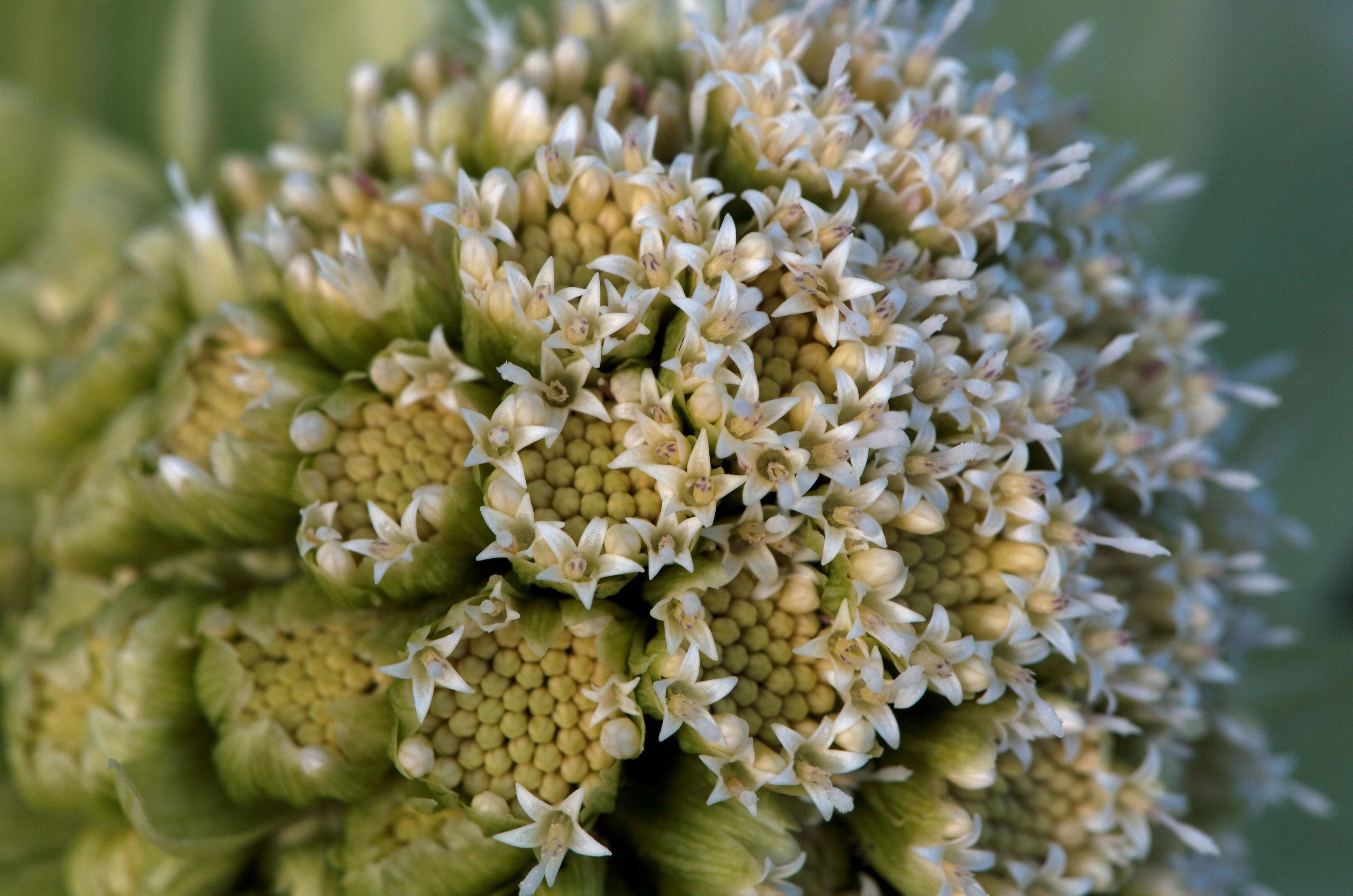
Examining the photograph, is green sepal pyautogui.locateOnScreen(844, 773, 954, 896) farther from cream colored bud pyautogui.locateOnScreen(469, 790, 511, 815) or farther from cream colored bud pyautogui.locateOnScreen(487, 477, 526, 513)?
cream colored bud pyautogui.locateOnScreen(487, 477, 526, 513)

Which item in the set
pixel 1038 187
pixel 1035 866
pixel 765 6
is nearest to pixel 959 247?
Answer: pixel 1038 187

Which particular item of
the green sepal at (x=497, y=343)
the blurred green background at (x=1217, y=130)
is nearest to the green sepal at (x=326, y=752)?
the green sepal at (x=497, y=343)

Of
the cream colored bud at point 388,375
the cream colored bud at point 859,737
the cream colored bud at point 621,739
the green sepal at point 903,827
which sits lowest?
the cream colored bud at point 621,739

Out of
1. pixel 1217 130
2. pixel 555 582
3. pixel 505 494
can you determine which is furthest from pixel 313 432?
pixel 1217 130

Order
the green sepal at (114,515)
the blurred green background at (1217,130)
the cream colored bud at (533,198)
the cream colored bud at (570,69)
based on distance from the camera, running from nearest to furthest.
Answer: the cream colored bud at (533,198) < the green sepal at (114,515) < the cream colored bud at (570,69) < the blurred green background at (1217,130)

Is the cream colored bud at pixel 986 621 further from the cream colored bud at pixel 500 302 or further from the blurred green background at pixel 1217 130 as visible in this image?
the blurred green background at pixel 1217 130

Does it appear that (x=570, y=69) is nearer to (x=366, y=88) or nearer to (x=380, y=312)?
(x=366, y=88)

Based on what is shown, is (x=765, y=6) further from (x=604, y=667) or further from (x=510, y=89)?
(x=604, y=667)
